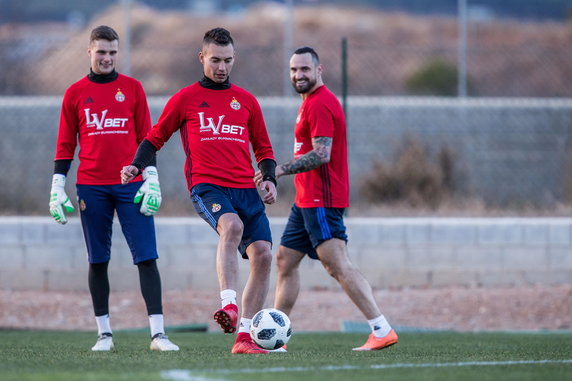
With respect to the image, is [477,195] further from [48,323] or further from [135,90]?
[135,90]

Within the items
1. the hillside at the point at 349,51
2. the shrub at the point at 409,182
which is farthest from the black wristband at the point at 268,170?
the hillside at the point at 349,51

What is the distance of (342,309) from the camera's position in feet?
35.6

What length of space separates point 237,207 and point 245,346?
0.94 meters

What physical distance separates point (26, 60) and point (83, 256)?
30.7ft

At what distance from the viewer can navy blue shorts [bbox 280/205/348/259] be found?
7.26 m

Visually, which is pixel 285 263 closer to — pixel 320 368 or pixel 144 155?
pixel 144 155

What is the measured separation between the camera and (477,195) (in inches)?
551

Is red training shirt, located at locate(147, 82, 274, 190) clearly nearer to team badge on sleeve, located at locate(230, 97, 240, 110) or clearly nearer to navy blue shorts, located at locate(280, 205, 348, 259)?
team badge on sleeve, located at locate(230, 97, 240, 110)

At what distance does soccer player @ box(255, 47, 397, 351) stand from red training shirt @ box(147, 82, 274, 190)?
25 cm

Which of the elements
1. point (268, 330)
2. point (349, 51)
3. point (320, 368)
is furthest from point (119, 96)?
point (349, 51)

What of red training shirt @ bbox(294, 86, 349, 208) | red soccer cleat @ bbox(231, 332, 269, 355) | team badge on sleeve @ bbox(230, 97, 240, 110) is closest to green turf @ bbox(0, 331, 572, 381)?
red soccer cleat @ bbox(231, 332, 269, 355)

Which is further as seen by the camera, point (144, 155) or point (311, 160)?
point (311, 160)

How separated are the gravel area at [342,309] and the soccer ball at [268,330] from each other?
3.61m

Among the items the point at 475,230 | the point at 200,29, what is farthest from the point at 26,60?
the point at 475,230
